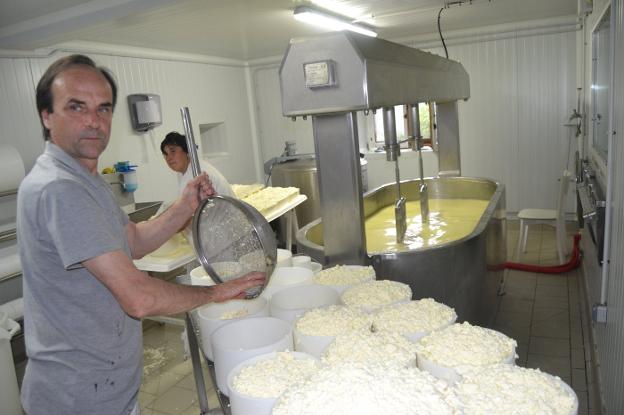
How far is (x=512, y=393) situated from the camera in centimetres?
93

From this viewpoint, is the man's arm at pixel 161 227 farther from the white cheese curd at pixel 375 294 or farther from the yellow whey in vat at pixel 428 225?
the yellow whey in vat at pixel 428 225

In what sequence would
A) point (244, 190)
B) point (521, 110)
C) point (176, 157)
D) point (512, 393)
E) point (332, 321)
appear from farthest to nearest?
point (521, 110) → point (244, 190) → point (176, 157) → point (332, 321) → point (512, 393)

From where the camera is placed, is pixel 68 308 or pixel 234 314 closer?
pixel 68 308

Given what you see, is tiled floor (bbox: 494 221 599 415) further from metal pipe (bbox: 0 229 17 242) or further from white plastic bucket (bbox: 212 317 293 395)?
metal pipe (bbox: 0 229 17 242)

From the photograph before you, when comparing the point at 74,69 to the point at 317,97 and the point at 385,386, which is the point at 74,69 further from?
the point at 385,386

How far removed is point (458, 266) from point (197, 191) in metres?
1.50

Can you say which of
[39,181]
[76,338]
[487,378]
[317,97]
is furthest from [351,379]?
[317,97]

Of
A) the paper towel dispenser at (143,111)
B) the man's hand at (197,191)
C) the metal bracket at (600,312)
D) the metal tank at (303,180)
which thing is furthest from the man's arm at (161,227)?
the metal tank at (303,180)

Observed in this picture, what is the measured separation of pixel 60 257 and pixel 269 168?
16.9 ft

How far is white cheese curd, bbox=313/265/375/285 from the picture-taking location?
5.53 ft

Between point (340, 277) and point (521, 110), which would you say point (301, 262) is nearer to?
point (340, 277)

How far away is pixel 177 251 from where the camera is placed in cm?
336

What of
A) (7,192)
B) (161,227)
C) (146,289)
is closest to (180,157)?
(7,192)

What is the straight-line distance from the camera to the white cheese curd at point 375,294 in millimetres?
1470
